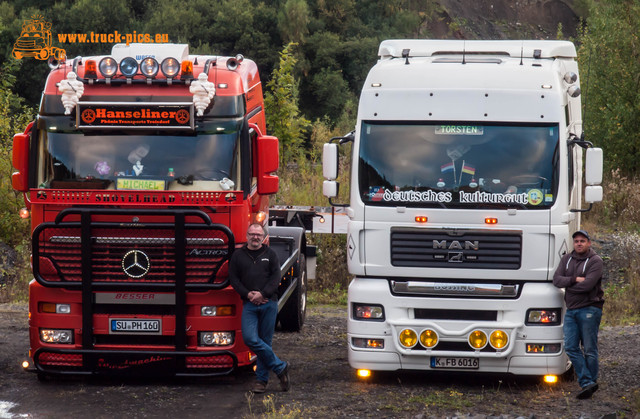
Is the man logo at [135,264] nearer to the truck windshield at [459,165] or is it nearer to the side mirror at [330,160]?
the side mirror at [330,160]

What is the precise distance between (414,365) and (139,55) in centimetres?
497

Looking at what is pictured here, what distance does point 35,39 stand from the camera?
50.8m

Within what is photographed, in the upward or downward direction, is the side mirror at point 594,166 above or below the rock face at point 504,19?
above

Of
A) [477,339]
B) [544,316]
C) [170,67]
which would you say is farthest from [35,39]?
[544,316]

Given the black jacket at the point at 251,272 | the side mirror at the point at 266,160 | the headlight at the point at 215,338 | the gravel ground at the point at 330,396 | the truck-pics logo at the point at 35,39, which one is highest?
the side mirror at the point at 266,160

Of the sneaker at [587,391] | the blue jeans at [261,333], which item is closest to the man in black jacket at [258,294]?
the blue jeans at [261,333]

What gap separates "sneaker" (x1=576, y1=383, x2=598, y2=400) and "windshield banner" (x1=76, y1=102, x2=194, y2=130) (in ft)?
17.7

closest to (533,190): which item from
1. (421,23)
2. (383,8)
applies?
(383,8)

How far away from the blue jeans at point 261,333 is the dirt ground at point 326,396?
31 cm

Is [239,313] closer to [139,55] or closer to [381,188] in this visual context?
[381,188]

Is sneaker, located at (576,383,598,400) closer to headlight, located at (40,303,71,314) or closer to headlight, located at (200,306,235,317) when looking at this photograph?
headlight, located at (200,306,235,317)

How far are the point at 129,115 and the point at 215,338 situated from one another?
2733 mm

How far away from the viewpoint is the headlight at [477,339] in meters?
10.6

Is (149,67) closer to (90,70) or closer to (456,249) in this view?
(90,70)
